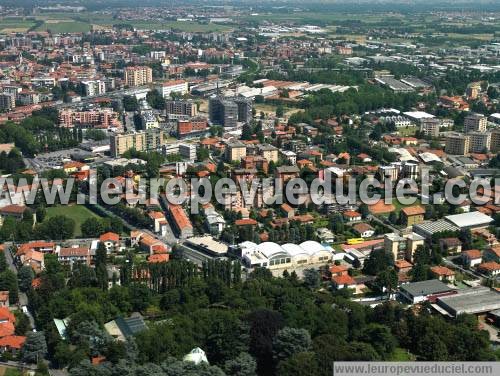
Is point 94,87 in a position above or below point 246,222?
above

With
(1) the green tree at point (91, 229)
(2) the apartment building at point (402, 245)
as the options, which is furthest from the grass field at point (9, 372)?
(2) the apartment building at point (402, 245)

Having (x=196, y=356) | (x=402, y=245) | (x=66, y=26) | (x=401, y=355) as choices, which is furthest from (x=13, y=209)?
(x=66, y=26)

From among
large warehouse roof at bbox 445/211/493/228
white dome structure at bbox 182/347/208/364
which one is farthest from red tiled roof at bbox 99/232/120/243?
large warehouse roof at bbox 445/211/493/228

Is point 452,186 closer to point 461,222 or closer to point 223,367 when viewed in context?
point 461,222

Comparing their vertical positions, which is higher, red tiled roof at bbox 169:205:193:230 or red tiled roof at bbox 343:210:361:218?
red tiled roof at bbox 169:205:193:230

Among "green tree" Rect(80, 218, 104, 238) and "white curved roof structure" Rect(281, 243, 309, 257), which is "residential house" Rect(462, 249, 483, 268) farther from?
"green tree" Rect(80, 218, 104, 238)

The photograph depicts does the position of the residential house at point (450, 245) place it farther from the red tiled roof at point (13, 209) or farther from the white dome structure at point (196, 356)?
the red tiled roof at point (13, 209)

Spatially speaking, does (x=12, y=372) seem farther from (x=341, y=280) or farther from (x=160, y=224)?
(x=160, y=224)
